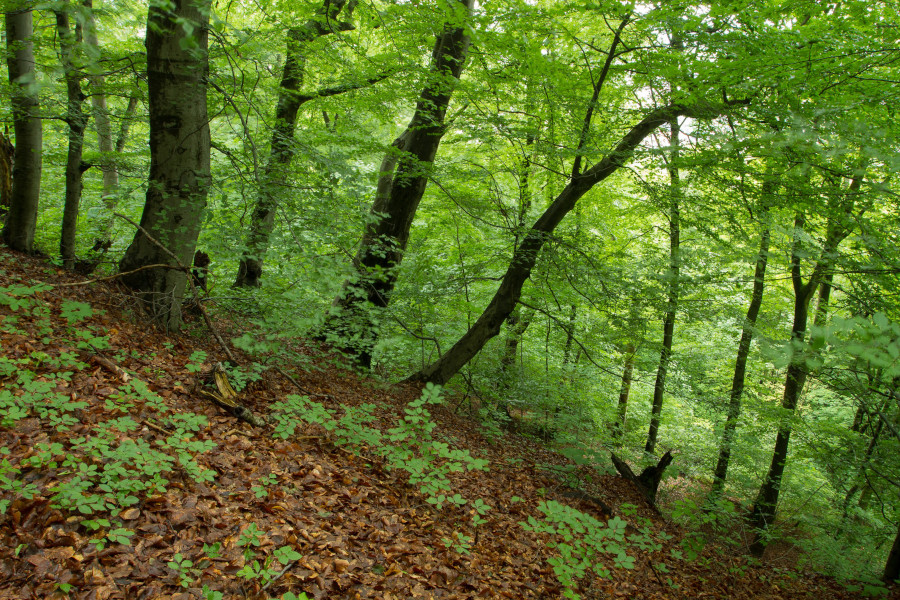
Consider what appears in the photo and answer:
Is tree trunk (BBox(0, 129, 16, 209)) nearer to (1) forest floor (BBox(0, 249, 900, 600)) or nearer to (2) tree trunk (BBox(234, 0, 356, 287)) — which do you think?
(1) forest floor (BBox(0, 249, 900, 600))

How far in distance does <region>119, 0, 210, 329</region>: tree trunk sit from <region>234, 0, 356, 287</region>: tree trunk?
0.60 meters

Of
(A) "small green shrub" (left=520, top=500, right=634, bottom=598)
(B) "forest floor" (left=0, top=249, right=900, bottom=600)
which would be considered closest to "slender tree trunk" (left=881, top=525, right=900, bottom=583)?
(B) "forest floor" (left=0, top=249, right=900, bottom=600)

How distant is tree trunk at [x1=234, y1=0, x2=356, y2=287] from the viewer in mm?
4336

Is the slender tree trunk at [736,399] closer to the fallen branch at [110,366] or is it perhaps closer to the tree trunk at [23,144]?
the fallen branch at [110,366]

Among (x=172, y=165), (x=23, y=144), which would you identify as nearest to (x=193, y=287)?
(x=172, y=165)

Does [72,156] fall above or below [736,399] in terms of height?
Result: above

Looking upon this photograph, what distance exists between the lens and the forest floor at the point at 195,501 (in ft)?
7.77

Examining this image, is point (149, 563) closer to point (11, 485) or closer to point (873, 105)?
point (11, 485)

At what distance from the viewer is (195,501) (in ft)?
9.50

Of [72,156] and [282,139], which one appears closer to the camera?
[282,139]

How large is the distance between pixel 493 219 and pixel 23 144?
251 inches

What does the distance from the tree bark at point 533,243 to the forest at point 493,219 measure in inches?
1.8

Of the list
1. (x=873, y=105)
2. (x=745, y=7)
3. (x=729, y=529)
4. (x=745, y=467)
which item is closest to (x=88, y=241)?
(x=745, y=7)

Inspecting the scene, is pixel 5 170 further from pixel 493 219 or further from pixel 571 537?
pixel 571 537
